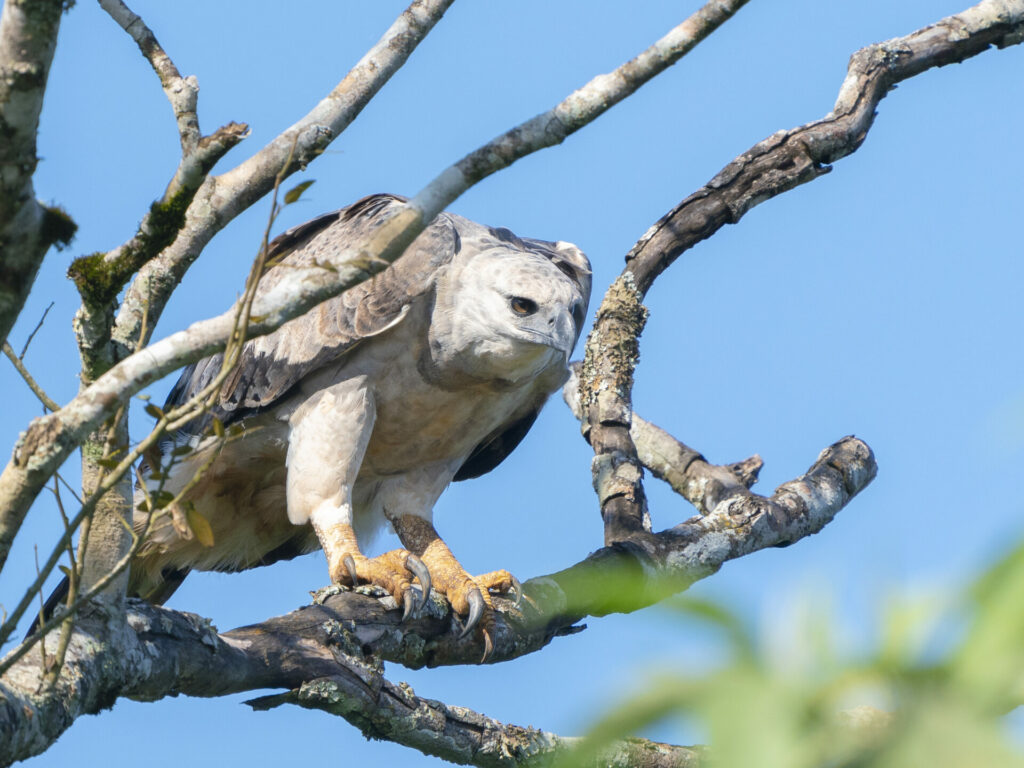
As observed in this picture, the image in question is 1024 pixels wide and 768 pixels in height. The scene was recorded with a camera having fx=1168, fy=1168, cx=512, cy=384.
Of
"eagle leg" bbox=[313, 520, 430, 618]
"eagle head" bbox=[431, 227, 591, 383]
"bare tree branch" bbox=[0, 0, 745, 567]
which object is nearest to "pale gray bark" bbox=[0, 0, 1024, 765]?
"bare tree branch" bbox=[0, 0, 745, 567]

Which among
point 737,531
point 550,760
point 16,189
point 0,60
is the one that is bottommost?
point 550,760

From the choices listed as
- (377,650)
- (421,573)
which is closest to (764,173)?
(421,573)

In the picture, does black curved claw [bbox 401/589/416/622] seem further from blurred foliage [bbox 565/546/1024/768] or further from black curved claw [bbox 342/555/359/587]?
blurred foliage [bbox 565/546/1024/768]

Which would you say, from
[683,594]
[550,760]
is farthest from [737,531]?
[683,594]

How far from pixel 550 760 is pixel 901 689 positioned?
328 centimetres

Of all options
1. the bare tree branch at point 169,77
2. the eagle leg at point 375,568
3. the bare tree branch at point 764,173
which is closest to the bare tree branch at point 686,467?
the bare tree branch at point 764,173

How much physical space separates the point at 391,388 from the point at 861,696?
4864mm

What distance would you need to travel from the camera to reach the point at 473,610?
500 centimetres

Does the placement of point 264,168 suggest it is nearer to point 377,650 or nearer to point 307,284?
point 307,284

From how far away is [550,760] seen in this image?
417cm

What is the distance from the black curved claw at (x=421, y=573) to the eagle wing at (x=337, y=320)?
1.13 meters

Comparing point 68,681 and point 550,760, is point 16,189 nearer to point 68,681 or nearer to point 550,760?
point 68,681

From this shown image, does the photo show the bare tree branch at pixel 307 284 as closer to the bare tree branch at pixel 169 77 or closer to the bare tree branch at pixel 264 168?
the bare tree branch at pixel 264 168

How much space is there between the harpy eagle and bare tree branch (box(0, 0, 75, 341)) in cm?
264
